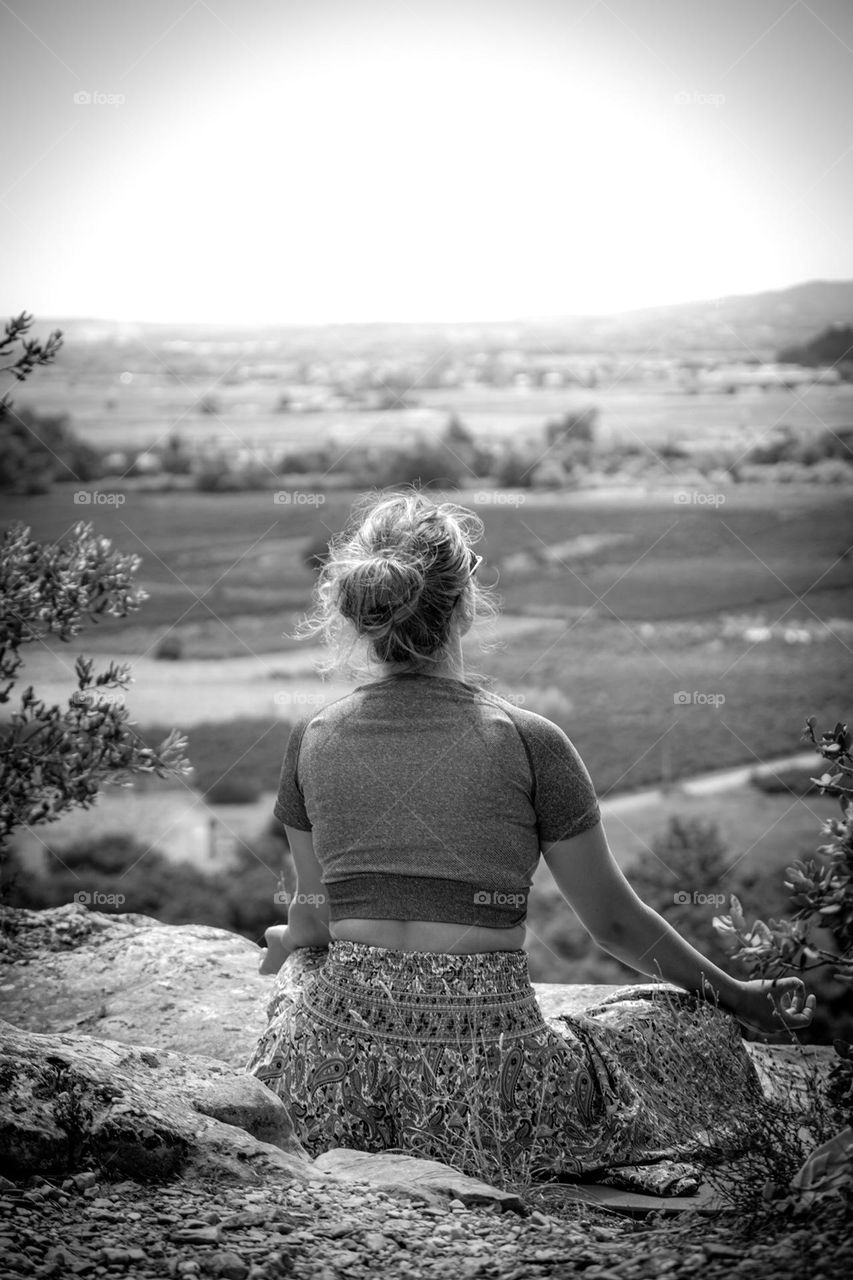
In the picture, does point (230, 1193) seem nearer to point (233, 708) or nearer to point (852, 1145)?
point (852, 1145)

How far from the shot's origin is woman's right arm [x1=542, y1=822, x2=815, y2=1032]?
6.80 feet

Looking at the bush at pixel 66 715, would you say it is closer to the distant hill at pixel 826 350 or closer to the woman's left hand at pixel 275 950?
the woman's left hand at pixel 275 950

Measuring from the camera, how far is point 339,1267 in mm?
1572

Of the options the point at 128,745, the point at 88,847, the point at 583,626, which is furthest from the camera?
the point at 583,626

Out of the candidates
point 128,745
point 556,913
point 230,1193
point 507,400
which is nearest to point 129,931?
point 128,745

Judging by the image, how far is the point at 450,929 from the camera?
6.71ft

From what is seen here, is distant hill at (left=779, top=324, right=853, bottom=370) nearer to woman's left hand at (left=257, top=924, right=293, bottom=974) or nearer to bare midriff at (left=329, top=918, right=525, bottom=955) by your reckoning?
woman's left hand at (left=257, top=924, right=293, bottom=974)

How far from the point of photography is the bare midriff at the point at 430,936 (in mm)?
2045

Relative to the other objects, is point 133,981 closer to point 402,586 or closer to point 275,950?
point 275,950

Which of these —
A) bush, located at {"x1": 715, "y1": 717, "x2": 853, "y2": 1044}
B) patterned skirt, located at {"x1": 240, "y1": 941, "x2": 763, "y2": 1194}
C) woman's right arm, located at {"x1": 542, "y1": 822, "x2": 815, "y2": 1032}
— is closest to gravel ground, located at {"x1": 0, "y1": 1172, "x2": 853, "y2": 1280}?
patterned skirt, located at {"x1": 240, "y1": 941, "x2": 763, "y2": 1194}

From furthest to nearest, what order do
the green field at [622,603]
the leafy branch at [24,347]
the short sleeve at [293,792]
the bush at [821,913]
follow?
the green field at [622,603]
the leafy branch at [24,347]
the short sleeve at [293,792]
the bush at [821,913]

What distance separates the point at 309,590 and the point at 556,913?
2.59 meters

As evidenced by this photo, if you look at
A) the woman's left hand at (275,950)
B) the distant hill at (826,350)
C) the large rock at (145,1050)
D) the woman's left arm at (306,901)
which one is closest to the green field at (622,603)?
the distant hill at (826,350)

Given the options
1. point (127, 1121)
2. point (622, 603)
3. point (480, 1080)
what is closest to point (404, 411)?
point (622, 603)
